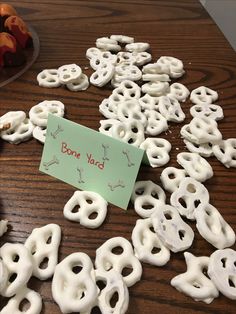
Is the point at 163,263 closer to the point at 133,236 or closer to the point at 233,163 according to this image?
the point at 133,236

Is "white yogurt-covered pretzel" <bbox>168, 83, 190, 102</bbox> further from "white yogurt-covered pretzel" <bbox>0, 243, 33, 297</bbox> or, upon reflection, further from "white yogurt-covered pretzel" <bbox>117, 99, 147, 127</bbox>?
"white yogurt-covered pretzel" <bbox>0, 243, 33, 297</bbox>

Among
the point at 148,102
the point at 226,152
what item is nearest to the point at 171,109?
the point at 148,102

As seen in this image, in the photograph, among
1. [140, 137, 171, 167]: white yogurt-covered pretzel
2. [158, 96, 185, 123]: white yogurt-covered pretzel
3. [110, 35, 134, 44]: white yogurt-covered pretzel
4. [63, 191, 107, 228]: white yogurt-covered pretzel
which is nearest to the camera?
[63, 191, 107, 228]: white yogurt-covered pretzel

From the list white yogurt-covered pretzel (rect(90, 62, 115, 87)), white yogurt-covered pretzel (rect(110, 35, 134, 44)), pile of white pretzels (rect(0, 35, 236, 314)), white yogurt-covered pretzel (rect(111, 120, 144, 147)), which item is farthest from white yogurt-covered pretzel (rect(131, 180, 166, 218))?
white yogurt-covered pretzel (rect(110, 35, 134, 44))

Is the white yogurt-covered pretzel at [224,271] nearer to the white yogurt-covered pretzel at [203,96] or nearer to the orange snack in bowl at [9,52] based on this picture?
the white yogurt-covered pretzel at [203,96]

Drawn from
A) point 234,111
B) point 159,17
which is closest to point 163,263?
point 234,111

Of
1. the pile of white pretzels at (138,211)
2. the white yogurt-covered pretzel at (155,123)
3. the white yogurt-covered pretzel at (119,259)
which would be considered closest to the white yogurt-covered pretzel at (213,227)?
the pile of white pretzels at (138,211)
